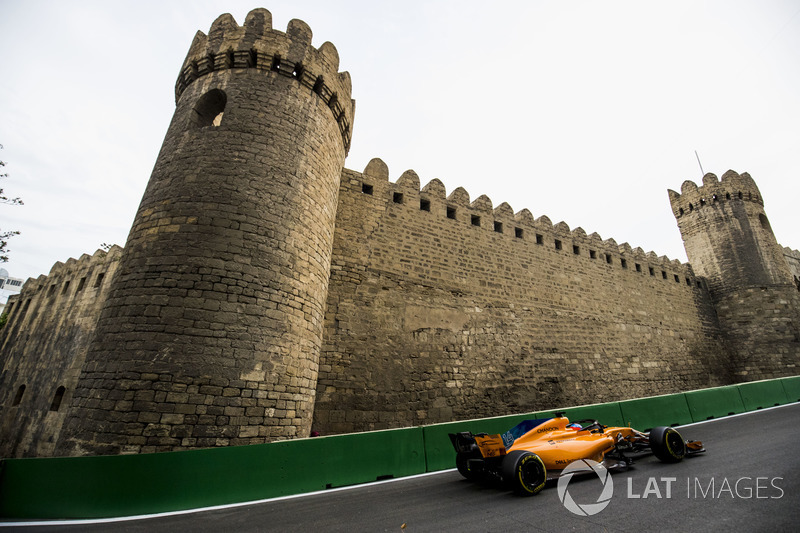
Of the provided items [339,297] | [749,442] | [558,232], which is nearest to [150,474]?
[339,297]

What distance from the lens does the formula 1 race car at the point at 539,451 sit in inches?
166

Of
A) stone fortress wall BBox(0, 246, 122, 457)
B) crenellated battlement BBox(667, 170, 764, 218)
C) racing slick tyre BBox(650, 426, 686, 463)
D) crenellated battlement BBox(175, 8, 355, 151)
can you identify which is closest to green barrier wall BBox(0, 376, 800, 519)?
racing slick tyre BBox(650, 426, 686, 463)

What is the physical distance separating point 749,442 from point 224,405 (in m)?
8.89

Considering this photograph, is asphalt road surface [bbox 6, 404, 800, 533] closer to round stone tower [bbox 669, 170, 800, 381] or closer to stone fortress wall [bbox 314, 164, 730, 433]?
stone fortress wall [bbox 314, 164, 730, 433]

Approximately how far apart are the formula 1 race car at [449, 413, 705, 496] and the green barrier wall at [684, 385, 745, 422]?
5.53 meters

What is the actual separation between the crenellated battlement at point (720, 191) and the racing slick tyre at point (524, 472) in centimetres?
2134

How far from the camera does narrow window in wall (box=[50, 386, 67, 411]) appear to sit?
33.1 feet

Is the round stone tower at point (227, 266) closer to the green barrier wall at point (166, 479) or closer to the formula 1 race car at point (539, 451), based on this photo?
the green barrier wall at point (166, 479)

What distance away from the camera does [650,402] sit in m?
8.70

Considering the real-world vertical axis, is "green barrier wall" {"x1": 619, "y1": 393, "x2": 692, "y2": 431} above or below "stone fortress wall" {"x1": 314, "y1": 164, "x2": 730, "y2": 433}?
below

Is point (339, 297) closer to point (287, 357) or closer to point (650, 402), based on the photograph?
point (287, 357)

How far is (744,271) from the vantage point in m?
16.9

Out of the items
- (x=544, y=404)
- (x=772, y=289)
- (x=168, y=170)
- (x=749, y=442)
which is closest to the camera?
(x=749, y=442)

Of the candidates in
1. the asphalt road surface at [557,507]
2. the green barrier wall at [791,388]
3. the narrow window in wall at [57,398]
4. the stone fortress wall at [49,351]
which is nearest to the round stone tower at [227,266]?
the asphalt road surface at [557,507]
